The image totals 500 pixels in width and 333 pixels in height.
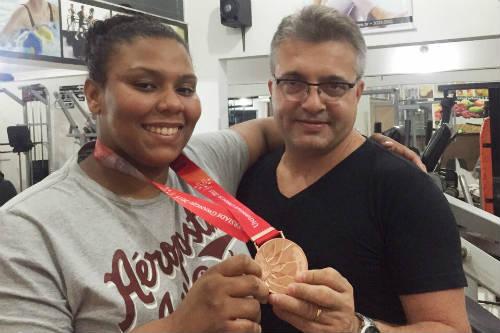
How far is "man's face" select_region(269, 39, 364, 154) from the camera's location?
1.32 metres

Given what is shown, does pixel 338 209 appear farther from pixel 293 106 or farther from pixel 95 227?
pixel 95 227

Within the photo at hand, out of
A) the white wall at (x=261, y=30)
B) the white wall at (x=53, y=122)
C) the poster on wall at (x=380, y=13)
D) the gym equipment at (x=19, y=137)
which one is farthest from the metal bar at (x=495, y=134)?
the white wall at (x=53, y=122)

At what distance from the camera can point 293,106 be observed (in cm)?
139

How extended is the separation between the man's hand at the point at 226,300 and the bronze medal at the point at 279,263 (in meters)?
0.08

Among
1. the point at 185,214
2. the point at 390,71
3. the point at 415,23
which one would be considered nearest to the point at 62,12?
the point at 415,23

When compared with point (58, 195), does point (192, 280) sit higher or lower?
lower

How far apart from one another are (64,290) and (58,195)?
20 cm

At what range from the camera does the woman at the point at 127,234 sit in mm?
896

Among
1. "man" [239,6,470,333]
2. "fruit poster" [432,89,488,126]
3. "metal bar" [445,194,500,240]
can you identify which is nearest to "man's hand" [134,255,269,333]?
"man" [239,6,470,333]

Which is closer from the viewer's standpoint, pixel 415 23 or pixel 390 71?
pixel 415 23

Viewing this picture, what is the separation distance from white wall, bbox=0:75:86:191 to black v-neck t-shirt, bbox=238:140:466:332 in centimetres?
601

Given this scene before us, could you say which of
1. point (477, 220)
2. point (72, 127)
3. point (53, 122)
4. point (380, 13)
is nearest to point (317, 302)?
point (477, 220)

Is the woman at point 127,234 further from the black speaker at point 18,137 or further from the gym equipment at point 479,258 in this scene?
the black speaker at point 18,137

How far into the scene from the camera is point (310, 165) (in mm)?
1438
